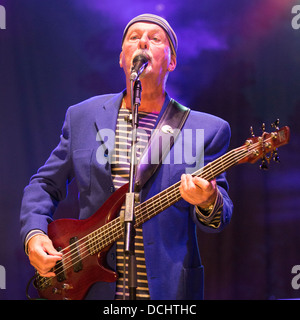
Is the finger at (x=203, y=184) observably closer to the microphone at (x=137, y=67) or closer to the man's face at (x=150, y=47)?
the microphone at (x=137, y=67)

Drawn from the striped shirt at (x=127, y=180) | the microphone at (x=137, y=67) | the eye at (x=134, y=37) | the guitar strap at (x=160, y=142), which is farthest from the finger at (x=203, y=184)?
the eye at (x=134, y=37)

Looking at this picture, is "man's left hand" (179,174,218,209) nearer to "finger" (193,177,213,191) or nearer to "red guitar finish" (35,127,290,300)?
"finger" (193,177,213,191)

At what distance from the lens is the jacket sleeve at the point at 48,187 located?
7.88 feet

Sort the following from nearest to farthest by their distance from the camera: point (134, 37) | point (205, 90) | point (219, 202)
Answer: point (219, 202) < point (134, 37) < point (205, 90)

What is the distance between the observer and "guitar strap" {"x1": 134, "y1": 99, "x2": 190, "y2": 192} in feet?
7.63

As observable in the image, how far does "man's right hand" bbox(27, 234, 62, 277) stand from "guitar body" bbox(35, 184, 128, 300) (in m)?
0.07

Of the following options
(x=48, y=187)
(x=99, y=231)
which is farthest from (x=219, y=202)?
(x=48, y=187)

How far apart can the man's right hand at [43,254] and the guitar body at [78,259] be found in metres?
0.07

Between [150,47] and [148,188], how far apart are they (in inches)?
32.1

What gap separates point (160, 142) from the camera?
2.37m

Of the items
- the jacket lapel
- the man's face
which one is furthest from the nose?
the jacket lapel

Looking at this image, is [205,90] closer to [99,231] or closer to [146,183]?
[146,183]

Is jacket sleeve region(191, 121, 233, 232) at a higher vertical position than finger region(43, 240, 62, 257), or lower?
higher

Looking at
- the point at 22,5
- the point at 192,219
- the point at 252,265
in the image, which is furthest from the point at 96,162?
the point at 22,5
